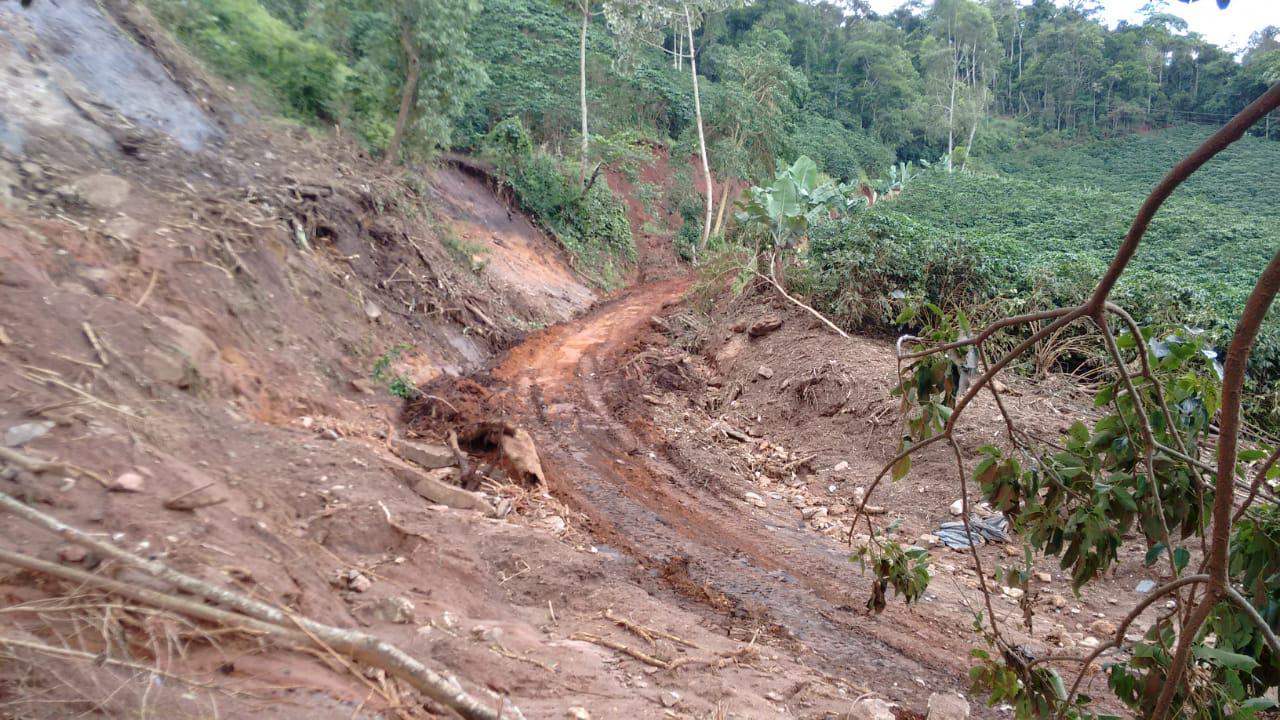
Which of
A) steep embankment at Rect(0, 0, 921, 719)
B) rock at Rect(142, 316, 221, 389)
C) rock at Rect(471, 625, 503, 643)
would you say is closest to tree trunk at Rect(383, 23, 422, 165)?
steep embankment at Rect(0, 0, 921, 719)

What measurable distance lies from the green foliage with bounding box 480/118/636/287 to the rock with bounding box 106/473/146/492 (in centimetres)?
1591

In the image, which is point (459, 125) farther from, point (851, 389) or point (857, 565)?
point (857, 565)

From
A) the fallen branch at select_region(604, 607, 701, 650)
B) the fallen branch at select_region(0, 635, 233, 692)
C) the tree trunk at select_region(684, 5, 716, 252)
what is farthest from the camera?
the tree trunk at select_region(684, 5, 716, 252)

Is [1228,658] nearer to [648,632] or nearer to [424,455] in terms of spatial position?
[648,632]

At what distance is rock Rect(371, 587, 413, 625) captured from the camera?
12.0ft

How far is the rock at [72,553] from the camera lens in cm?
278

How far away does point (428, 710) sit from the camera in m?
2.79

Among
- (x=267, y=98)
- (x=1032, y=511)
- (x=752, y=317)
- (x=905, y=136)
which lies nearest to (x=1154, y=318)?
(x=752, y=317)

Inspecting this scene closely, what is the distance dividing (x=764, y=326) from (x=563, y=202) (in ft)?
34.1

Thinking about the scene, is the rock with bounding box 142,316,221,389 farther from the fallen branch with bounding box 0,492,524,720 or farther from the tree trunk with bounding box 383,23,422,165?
the tree trunk with bounding box 383,23,422,165

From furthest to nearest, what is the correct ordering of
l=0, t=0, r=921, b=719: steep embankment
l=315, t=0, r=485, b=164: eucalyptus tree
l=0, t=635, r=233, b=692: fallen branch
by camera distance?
l=315, t=0, r=485, b=164: eucalyptus tree
l=0, t=0, r=921, b=719: steep embankment
l=0, t=635, r=233, b=692: fallen branch

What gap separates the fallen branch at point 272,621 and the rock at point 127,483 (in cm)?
74

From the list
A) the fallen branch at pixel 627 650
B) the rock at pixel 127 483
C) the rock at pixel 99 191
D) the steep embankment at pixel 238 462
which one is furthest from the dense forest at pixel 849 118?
the rock at pixel 127 483

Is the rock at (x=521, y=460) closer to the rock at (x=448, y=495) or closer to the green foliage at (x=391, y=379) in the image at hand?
the rock at (x=448, y=495)
